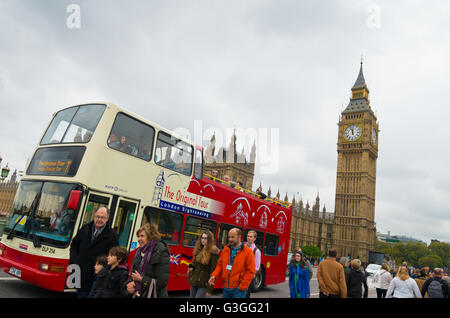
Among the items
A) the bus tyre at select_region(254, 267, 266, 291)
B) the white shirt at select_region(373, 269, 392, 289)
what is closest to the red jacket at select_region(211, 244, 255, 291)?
the white shirt at select_region(373, 269, 392, 289)

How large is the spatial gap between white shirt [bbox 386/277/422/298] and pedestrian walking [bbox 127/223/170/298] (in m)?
5.14

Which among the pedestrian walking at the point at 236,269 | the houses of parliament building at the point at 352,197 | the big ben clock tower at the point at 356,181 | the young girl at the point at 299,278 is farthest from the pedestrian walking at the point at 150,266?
the big ben clock tower at the point at 356,181

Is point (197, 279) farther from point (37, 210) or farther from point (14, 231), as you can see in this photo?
point (14, 231)

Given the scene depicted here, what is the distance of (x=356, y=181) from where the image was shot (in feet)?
251

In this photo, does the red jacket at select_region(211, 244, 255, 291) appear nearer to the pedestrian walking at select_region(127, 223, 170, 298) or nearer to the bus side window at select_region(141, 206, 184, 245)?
the pedestrian walking at select_region(127, 223, 170, 298)

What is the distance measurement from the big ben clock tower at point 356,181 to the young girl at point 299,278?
71219 millimetres

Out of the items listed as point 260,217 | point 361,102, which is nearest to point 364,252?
point 361,102

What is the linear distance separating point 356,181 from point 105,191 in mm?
76145

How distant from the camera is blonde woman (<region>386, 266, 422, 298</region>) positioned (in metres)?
7.04

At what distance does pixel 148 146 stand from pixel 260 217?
569 cm

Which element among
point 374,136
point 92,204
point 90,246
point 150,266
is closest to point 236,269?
point 150,266

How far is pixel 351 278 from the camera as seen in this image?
7.55 meters

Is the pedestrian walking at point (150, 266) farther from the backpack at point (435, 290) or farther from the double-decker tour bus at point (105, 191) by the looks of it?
the backpack at point (435, 290)

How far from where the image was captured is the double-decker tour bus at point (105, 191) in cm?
668
